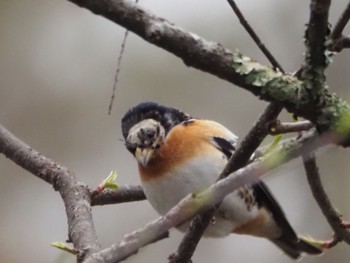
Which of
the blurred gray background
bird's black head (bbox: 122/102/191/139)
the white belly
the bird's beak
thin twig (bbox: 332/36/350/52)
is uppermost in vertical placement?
the blurred gray background

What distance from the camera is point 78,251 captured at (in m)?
1.38

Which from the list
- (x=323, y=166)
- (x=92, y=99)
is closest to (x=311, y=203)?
(x=323, y=166)

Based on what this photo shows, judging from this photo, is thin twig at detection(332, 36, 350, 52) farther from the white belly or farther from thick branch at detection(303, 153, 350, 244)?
the white belly

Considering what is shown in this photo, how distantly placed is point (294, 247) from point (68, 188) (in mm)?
613

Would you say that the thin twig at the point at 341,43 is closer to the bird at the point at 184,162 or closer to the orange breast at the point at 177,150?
the bird at the point at 184,162

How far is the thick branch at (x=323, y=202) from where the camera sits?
1463 mm

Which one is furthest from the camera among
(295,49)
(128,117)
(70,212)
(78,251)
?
(295,49)

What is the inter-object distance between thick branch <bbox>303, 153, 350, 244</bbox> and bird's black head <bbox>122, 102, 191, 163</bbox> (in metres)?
0.37

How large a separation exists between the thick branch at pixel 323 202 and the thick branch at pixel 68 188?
0.37 meters

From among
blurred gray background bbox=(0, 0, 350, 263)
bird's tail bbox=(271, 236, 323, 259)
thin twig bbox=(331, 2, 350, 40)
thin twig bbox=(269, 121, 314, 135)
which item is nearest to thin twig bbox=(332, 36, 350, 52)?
thin twig bbox=(331, 2, 350, 40)

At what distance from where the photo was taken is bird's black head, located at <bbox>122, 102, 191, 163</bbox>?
1736 mm

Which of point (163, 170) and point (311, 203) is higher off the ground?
point (311, 203)

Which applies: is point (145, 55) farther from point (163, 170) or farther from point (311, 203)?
point (163, 170)

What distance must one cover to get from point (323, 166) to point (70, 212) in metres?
2.47
